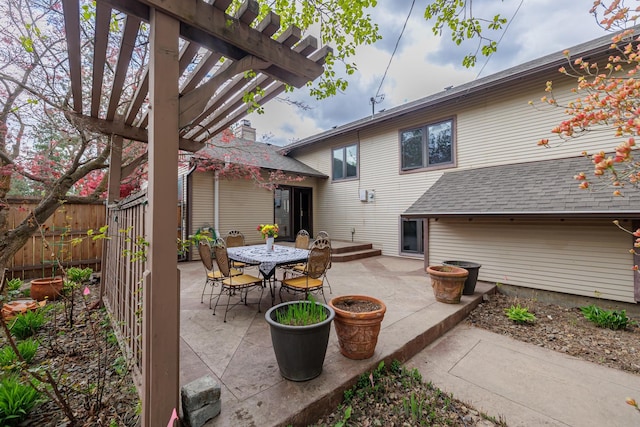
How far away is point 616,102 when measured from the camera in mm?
1961

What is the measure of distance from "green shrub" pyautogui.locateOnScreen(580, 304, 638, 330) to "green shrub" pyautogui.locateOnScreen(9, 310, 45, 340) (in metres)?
8.03

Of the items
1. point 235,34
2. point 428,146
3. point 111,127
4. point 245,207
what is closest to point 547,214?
point 428,146

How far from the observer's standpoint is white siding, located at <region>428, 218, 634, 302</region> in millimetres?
4480

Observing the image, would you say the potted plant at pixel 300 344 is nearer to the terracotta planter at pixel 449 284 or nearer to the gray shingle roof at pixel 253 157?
the terracotta planter at pixel 449 284

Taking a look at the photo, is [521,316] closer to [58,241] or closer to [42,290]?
[42,290]

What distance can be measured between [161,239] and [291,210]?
30.4 ft

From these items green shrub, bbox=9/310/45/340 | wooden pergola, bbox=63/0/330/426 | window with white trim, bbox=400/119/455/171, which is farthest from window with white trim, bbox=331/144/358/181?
green shrub, bbox=9/310/45/340

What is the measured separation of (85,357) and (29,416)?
91 cm

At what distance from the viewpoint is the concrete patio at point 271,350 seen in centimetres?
196

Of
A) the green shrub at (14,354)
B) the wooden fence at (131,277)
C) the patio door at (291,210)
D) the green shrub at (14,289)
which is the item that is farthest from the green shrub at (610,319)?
the green shrub at (14,289)

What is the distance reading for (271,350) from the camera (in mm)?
2797

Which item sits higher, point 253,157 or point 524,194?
point 253,157

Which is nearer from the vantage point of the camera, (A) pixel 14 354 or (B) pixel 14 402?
(B) pixel 14 402

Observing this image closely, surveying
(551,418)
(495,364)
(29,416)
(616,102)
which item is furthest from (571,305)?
(29,416)
